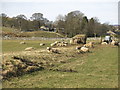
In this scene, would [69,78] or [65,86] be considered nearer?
[65,86]

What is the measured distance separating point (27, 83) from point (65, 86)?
258cm

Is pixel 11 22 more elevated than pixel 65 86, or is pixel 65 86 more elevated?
pixel 11 22

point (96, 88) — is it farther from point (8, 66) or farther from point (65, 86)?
point (8, 66)

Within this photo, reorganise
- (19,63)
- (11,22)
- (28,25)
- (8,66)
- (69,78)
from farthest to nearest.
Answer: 1. (11,22)
2. (28,25)
3. (19,63)
4. (8,66)
5. (69,78)

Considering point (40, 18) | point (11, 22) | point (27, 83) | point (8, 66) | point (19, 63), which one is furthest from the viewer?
point (40, 18)

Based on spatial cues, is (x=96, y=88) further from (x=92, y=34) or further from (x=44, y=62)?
(x=92, y=34)

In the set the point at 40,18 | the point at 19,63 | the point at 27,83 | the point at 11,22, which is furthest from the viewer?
the point at 40,18

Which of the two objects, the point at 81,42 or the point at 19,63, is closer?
the point at 19,63

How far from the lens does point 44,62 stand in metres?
20.5

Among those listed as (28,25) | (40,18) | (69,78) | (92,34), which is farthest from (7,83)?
(40,18)

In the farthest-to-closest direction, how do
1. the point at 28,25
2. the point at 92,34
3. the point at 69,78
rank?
1. the point at 28,25
2. the point at 92,34
3. the point at 69,78

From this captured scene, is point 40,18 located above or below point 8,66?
above

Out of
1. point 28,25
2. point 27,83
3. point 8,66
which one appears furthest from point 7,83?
point 28,25

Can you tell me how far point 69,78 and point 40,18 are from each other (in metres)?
111
